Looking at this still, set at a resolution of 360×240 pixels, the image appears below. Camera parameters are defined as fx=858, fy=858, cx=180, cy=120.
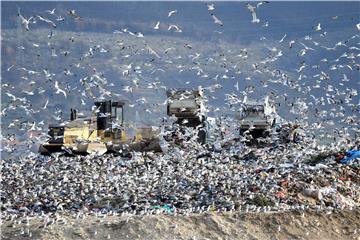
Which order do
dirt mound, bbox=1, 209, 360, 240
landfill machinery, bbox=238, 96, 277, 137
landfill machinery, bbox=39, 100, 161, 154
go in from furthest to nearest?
landfill machinery, bbox=238, 96, 277, 137 → landfill machinery, bbox=39, 100, 161, 154 → dirt mound, bbox=1, 209, 360, 240

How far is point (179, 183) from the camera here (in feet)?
51.1

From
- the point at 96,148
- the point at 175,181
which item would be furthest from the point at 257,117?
the point at 175,181

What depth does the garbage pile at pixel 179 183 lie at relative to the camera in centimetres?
1387

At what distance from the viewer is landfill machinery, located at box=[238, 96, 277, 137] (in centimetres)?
2577

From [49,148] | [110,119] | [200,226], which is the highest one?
[110,119]

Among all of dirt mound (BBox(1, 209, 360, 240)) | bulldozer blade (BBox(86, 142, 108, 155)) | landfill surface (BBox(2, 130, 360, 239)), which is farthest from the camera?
bulldozer blade (BBox(86, 142, 108, 155))

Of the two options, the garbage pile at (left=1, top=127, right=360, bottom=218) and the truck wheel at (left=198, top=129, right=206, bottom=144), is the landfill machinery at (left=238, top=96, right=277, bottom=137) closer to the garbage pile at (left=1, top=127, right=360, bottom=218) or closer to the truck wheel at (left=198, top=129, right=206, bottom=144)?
the truck wheel at (left=198, top=129, right=206, bottom=144)

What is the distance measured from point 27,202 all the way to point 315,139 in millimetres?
11231

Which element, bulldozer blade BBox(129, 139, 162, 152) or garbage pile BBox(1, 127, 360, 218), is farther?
bulldozer blade BBox(129, 139, 162, 152)

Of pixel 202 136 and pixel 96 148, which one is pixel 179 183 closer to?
pixel 96 148

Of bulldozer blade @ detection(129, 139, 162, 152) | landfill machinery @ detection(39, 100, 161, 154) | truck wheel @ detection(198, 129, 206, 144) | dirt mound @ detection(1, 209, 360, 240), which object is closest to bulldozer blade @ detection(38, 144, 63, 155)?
landfill machinery @ detection(39, 100, 161, 154)

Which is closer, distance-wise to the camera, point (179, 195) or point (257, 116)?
point (179, 195)

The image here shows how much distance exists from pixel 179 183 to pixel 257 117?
10995 mm

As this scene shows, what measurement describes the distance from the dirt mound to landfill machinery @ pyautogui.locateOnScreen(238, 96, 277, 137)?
41.1 feet
